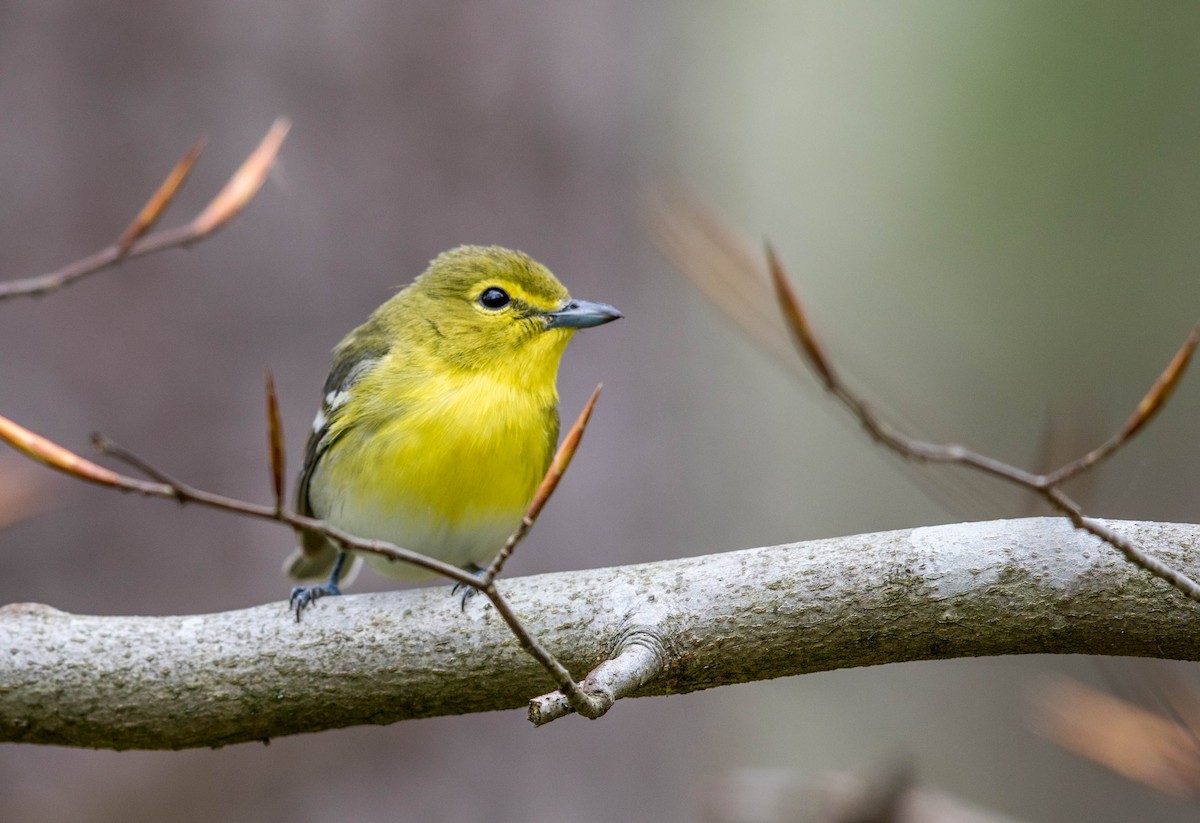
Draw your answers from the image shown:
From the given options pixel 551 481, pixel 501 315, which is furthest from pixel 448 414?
pixel 551 481

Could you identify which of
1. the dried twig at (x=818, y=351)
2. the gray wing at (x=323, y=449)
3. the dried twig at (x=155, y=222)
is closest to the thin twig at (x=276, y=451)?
the dried twig at (x=818, y=351)

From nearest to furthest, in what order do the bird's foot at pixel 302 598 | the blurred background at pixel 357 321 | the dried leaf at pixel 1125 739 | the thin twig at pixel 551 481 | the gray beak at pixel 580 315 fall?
1. the thin twig at pixel 551 481
2. the dried leaf at pixel 1125 739
3. the bird's foot at pixel 302 598
4. the gray beak at pixel 580 315
5. the blurred background at pixel 357 321

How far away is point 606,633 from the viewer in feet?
8.22

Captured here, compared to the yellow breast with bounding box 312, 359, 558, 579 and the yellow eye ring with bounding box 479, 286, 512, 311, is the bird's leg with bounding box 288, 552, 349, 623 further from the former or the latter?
the yellow eye ring with bounding box 479, 286, 512, 311

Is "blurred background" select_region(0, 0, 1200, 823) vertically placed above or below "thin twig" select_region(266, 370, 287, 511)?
above

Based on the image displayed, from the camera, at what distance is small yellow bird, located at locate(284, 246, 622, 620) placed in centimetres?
346

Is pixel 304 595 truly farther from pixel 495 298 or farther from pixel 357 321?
pixel 357 321

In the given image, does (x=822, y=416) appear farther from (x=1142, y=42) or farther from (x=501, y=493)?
(x=501, y=493)

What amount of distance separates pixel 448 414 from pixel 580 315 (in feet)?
1.78

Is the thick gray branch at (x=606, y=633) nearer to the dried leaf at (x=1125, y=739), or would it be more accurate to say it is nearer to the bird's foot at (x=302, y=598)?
the bird's foot at (x=302, y=598)

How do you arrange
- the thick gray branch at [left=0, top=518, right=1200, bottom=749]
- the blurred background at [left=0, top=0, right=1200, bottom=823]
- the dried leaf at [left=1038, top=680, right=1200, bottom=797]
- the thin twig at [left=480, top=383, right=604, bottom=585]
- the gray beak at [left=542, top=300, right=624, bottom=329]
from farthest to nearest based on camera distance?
the blurred background at [left=0, top=0, right=1200, bottom=823] < the gray beak at [left=542, top=300, right=624, bottom=329] < the thick gray branch at [left=0, top=518, right=1200, bottom=749] < the dried leaf at [left=1038, top=680, right=1200, bottom=797] < the thin twig at [left=480, top=383, right=604, bottom=585]

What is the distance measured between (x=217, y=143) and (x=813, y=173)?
8.56 m

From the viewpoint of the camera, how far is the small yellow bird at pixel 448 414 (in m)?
3.46

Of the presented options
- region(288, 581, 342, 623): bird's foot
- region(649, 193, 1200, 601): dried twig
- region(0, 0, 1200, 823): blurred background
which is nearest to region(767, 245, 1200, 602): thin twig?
region(649, 193, 1200, 601): dried twig
